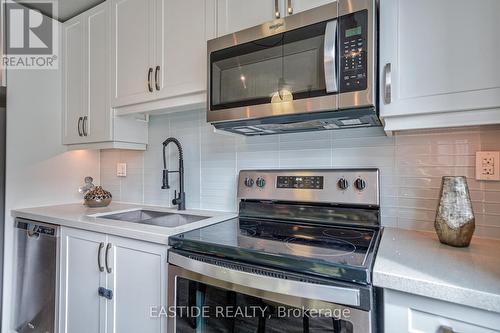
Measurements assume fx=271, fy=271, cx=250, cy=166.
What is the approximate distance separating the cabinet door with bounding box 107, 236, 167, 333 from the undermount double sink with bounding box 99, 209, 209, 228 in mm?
416

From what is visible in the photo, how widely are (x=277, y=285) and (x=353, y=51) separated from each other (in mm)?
853

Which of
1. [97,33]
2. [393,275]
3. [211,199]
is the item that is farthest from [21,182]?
[393,275]

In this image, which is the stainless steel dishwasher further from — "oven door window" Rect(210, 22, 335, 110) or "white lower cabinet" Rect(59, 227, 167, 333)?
"oven door window" Rect(210, 22, 335, 110)

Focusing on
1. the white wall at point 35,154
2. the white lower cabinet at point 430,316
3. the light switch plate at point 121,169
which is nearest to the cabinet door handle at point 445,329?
the white lower cabinet at point 430,316

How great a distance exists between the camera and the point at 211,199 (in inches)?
69.6

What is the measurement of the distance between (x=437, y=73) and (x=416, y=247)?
0.61 m

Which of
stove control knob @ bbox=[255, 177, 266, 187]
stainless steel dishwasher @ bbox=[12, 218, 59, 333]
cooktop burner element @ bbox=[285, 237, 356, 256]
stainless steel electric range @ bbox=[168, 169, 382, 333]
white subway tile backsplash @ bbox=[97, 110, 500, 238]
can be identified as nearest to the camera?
stainless steel electric range @ bbox=[168, 169, 382, 333]

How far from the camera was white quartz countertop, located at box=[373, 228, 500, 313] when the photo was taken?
0.66 meters

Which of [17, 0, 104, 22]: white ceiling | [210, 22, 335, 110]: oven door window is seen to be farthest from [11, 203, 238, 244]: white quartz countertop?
Result: [17, 0, 104, 22]: white ceiling

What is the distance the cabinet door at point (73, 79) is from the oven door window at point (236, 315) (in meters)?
1.54

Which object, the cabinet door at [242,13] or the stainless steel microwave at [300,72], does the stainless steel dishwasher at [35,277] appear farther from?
the cabinet door at [242,13]

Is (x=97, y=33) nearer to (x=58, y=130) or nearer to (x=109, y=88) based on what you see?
(x=109, y=88)

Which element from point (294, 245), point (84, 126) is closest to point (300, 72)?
point (294, 245)

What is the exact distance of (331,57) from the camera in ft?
3.27
